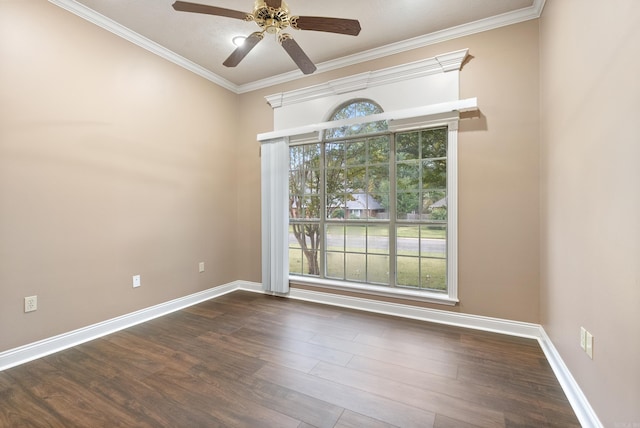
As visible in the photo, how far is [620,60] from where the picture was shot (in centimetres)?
121

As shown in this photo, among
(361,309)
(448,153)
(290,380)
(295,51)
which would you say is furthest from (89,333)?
(448,153)

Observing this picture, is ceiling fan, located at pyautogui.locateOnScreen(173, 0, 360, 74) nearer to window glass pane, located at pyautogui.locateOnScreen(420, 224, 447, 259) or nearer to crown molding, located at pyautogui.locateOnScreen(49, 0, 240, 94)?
crown molding, located at pyautogui.locateOnScreen(49, 0, 240, 94)

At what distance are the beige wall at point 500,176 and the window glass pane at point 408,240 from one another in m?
0.45

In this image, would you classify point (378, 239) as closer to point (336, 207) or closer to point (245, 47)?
point (336, 207)

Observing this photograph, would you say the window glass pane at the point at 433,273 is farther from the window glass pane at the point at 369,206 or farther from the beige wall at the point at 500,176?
the beige wall at the point at 500,176

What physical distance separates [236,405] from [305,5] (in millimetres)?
3039

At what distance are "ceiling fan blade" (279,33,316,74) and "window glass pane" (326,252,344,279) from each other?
2.15m

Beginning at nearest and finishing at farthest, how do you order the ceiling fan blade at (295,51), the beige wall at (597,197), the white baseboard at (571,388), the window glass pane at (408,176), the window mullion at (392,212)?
1. the beige wall at (597,197)
2. the white baseboard at (571,388)
3. the ceiling fan blade at (295,51)
4. the window glass pane at (408,176)
5. the window mullion at (392,212)

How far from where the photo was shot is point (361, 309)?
125 inches

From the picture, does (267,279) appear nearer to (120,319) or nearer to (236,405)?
(120,319)

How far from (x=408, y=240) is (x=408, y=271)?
35 cm

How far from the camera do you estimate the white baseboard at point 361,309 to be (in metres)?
1.71

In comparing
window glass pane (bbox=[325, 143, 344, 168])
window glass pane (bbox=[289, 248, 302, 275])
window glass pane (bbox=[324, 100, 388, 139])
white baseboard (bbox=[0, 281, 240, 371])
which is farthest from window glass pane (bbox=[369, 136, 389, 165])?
white baseboard (bbox=[0, 281, 240, 371])

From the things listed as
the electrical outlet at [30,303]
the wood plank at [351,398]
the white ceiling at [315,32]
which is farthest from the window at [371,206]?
the electrical outlet at [30,303]
